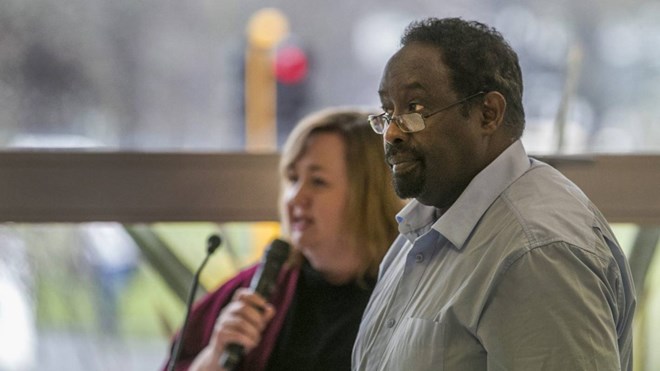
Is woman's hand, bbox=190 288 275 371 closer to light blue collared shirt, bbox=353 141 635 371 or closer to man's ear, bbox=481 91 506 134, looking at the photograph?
light blue collared shirt, bbox=353 141 635 371

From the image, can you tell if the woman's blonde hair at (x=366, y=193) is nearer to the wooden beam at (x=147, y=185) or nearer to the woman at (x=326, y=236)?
the woman at (x=326, y=236)

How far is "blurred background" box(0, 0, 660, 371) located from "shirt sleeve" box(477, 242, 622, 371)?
153 cm

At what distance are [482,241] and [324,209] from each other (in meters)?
0.98

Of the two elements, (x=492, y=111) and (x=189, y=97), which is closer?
(x=492, y=111)

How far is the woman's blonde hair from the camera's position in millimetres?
2117

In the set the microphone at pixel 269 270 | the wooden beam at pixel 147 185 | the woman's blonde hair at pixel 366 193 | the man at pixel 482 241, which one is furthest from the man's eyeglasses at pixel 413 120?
the wooden beam at pixel 147 185

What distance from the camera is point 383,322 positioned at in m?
1.31

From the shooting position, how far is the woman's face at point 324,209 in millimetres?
2121

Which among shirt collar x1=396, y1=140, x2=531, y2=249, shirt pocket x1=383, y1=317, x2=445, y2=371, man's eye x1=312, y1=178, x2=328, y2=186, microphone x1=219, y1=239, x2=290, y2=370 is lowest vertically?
microphone x1=219, y1=239, x2=290, y2=370

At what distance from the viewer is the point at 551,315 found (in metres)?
1.05

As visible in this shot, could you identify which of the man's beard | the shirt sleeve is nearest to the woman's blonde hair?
the man's beard

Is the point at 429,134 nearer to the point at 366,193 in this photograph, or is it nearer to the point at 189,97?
the point at 366,193

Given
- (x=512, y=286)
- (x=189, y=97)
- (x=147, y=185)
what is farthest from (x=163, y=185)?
(x=512, y=286)

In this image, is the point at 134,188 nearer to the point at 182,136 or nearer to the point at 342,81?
the point at 182,136
